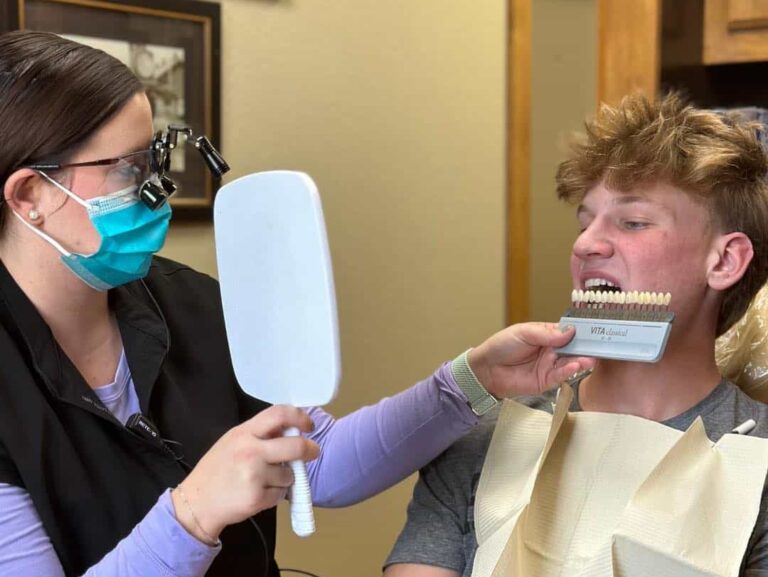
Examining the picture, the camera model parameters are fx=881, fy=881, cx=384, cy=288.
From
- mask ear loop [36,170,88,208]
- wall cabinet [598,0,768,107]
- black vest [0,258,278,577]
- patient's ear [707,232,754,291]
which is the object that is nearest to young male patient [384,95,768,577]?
patient's ear [707,232,754,291]

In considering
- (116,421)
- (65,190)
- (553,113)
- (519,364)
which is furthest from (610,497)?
(553,113)

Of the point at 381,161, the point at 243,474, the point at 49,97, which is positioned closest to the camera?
the point at 243,474

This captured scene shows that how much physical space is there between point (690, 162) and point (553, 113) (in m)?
1.91

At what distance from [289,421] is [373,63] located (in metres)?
1.54

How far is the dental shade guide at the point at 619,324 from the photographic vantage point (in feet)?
3.62

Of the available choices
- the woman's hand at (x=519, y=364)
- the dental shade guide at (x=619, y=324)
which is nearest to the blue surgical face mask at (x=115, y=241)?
the woman's hand at (x=519, y=364)

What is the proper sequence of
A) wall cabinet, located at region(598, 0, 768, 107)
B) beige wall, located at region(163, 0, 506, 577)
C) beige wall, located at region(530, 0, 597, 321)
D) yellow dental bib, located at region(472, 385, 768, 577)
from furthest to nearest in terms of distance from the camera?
beige wall, located at region(530, 0, 597, 321) → beige wall, located at region(163, 0, 506, 577) → wall cabinet, located at region(598, 0, 768, 107) → yellow dental bib, located at region(472, 385, 768, 577)

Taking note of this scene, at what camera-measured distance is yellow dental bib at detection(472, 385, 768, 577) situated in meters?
1.05

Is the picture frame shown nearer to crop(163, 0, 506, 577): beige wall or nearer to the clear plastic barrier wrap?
crop(163, 0, 506, 577): beige wall

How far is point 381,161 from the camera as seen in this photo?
2.32m

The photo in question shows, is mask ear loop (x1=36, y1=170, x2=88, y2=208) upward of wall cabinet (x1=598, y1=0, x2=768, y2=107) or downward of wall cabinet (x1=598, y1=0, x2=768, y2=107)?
downward

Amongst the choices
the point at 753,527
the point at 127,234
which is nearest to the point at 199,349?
the point at 127,234

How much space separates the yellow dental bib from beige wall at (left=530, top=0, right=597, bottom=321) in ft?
5.93

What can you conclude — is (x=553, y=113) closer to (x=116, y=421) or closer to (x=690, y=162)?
(x=690, y=162)
